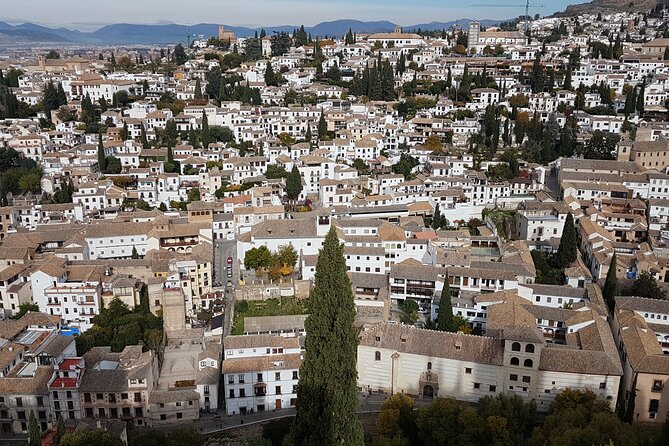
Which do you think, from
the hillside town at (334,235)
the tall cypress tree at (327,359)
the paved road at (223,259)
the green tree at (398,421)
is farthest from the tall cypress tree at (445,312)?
the tall cypress tree at (327,359)

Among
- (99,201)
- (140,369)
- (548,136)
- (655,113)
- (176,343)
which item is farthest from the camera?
(655,113)

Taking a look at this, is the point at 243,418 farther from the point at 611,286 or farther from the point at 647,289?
the point at 647,289

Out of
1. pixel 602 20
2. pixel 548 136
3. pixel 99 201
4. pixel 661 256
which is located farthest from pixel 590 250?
pixel 602 20

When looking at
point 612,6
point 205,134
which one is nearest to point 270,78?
point 205,134

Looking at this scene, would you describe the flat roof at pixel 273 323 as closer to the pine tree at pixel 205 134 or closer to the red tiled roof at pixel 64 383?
the red tiled roof at pixel 64 383

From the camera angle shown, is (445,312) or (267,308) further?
(267,308)

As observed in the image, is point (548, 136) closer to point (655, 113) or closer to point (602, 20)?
point (655, 113)

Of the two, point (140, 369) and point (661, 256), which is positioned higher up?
point (661, 256)
